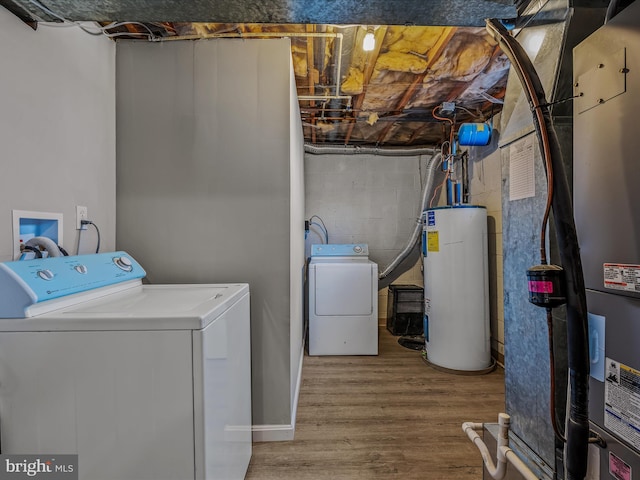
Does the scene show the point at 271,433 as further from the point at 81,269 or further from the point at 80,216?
the point at 80,216

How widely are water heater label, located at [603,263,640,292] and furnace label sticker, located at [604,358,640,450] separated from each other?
0.19 meters

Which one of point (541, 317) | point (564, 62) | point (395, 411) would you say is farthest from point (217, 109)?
point (395, 411)

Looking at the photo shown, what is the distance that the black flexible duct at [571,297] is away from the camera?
0.76 m

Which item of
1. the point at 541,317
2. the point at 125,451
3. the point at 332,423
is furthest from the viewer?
the point at 332,423

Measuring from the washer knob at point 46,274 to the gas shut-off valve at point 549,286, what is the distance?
4.74 feet

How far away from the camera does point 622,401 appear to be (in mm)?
753

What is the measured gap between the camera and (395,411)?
6.73 ft

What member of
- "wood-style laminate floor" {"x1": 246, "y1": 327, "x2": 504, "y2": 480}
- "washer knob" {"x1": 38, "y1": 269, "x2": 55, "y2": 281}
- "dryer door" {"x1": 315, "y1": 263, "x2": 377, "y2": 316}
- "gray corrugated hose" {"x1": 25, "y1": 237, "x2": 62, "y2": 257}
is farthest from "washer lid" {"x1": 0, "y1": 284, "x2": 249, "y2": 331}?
"dryer door" {"x1": 315, "y1": 263, "x2": 377, "y2": 316}

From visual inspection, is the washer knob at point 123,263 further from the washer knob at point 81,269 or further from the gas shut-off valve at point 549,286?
the gas shut-off valve at point 549,286

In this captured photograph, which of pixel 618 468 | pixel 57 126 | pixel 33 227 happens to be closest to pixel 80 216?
pixel 33 227

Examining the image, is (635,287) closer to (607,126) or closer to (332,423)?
(607,126)

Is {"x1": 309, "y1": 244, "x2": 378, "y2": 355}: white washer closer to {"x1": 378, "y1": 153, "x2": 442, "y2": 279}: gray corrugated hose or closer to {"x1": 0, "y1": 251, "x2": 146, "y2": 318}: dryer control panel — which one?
{"x1": 378, "y1": 153, "x2": 442, "y2": 279}: gray corrugated hose

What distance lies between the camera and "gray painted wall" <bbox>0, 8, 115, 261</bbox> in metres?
1.05

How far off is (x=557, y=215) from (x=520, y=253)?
0.34 m
